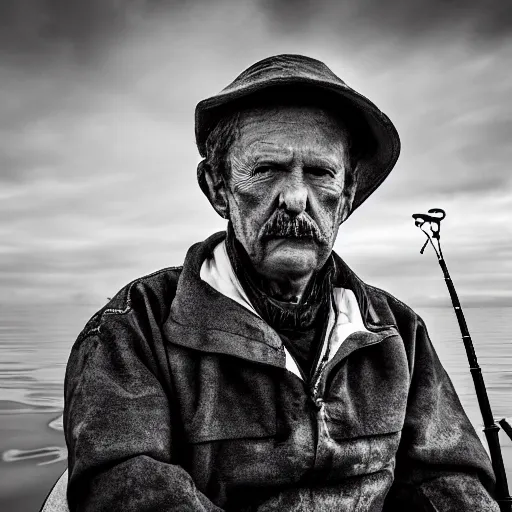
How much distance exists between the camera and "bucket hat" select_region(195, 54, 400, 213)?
266cm

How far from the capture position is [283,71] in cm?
268

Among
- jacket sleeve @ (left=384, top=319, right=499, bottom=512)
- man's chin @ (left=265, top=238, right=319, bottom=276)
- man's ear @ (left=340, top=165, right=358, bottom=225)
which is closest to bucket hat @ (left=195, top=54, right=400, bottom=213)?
man's ear @ (left=340, top=165, right=358, bottom=225)

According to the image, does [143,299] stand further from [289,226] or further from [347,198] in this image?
[347,198]

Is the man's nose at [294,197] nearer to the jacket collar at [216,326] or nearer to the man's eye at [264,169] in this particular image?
the man's eye at [264,169]

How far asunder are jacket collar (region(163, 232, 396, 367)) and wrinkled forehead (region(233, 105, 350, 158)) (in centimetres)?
60

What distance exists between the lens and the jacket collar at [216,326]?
2521 mm

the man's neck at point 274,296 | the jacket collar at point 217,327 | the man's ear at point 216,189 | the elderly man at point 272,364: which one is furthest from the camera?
the man's ear at point 216,189

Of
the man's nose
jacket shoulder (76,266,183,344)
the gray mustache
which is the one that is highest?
the man's nose

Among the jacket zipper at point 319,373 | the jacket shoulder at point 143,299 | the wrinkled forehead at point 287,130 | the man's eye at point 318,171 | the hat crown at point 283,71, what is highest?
the hat crown at point 283,71

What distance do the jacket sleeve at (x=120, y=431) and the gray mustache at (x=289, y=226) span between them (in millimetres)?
676

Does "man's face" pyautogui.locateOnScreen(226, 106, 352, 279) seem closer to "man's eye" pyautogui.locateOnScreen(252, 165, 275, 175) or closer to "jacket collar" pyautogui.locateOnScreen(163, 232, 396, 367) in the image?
"man's eye" pyautogui.locateOnScreen(252, 165, 275, 175)

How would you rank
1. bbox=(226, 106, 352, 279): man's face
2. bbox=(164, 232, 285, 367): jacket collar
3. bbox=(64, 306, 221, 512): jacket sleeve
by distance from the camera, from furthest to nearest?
bbox=(226, 106, 352, 279): man's face
bbox=(164, 232, 285, 367): jacket collar
bbox=(64, 306, 221, 512): jacket sleeve

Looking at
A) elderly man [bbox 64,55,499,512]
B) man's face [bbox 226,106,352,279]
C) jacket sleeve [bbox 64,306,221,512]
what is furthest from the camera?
man's face [bbox 226,106,352,279]

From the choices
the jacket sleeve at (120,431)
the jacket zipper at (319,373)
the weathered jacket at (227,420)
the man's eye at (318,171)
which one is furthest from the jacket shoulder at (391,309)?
the jacket sleeve at (120,431)
